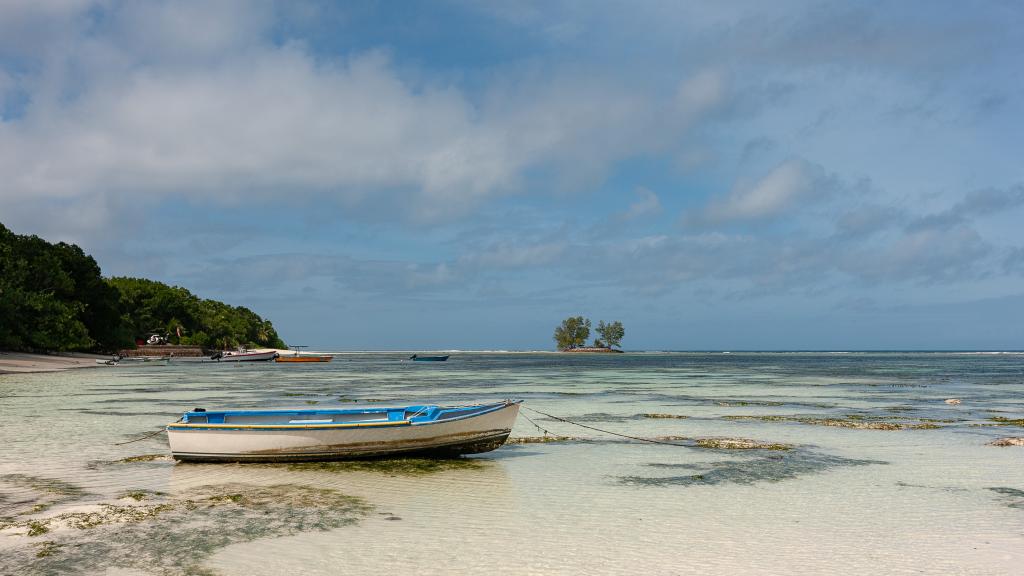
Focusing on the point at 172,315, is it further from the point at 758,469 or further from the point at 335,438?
the point at 758,469

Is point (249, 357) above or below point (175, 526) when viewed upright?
above

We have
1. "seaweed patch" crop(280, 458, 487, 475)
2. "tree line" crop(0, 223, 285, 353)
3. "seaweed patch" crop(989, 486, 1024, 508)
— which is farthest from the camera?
"tree line" crop(0, 223, 285, 353)

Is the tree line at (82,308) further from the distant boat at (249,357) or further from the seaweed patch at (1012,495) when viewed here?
the seaweed patch at (1012,495)

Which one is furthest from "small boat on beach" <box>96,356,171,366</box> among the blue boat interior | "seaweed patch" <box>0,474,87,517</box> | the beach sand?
"seaweed patch" <box>0,474,87,517</box>

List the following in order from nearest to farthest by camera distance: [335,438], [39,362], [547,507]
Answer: [547,507], [335,438], [39,362]

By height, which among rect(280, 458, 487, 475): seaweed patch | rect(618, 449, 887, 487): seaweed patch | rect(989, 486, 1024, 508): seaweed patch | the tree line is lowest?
rect(989, 486, 1024, 508): seaweed patch

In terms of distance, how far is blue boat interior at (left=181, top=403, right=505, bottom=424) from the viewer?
1791 centimetres

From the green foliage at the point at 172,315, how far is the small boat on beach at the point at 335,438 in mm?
110586

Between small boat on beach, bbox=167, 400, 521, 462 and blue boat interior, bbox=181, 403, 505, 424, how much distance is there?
0.78 ft

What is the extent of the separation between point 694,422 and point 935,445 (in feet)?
27.4

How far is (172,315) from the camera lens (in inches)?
5079

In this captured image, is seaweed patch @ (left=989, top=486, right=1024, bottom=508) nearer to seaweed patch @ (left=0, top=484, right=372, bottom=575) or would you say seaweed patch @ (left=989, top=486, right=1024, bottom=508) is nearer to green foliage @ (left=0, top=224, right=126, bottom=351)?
seaweed patch @ (left=0, top=484, right=372, bottom=575)

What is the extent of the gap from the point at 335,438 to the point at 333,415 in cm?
294

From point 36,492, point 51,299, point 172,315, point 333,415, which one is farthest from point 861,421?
point 172,315
